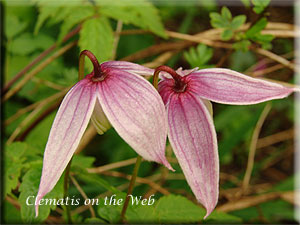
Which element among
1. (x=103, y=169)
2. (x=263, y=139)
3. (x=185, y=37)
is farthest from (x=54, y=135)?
(x=263, y=139)

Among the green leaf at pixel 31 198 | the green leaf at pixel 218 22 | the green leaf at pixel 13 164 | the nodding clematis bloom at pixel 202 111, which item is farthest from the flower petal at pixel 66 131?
the green leaf at pixel 218 22

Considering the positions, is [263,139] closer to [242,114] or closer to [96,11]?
[242,114]

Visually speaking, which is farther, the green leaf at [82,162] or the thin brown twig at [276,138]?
the thin brown twig at [276,138]

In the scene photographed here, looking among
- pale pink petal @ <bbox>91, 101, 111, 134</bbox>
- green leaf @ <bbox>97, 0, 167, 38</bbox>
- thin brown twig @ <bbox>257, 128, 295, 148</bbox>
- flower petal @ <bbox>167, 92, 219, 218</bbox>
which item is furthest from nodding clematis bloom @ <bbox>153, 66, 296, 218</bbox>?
thin brown twig @ <bbox>257, 128, 295, 148</bbox>

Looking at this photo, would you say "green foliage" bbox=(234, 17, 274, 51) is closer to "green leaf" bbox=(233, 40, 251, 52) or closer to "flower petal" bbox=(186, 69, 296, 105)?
"green leaf" bbox=(233, 40, 251, 52)

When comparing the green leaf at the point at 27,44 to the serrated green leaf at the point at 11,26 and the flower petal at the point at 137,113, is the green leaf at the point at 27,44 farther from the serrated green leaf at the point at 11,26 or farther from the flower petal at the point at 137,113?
the flower petal at the point at 137,113

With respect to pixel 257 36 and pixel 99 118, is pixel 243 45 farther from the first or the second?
pixel 99 118

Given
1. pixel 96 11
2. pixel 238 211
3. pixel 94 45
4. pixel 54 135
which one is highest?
pixel 96 11
